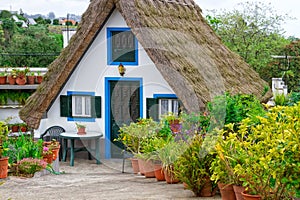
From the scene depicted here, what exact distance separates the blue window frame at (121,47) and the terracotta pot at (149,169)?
3.75 m

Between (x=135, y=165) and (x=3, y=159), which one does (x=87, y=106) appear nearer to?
(x=135, y=165)

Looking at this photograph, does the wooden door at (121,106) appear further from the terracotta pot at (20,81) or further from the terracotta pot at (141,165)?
the terracotta pot at (20,81)

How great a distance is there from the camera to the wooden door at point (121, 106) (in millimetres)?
14414

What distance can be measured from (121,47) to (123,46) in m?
0.05

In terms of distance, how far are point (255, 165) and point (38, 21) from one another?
111 feet

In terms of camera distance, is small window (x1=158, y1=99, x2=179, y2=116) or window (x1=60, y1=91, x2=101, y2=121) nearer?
small window (x1=158, y1=99, x2=179, y2=116)

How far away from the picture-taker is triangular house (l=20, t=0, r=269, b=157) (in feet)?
45.0

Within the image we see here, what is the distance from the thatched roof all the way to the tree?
938 centimetres

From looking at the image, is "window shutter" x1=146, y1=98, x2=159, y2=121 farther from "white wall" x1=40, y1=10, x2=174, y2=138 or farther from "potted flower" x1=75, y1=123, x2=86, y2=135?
"potted flower" x1=75, y1=123, x2=86, y2=135

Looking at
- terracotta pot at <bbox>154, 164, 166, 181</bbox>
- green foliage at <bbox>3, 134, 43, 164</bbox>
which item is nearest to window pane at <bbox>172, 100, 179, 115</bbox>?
green foliage at <bbox>3, 134, 43, 164</bbox>

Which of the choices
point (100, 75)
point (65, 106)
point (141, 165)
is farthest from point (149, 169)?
point (65, 106)

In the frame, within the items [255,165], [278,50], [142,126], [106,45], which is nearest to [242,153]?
[255,165]

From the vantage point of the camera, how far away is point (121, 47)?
47.2 ft

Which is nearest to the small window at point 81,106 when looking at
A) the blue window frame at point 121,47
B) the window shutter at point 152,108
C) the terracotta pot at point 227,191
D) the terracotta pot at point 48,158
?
the blue window frame at point 121,47
